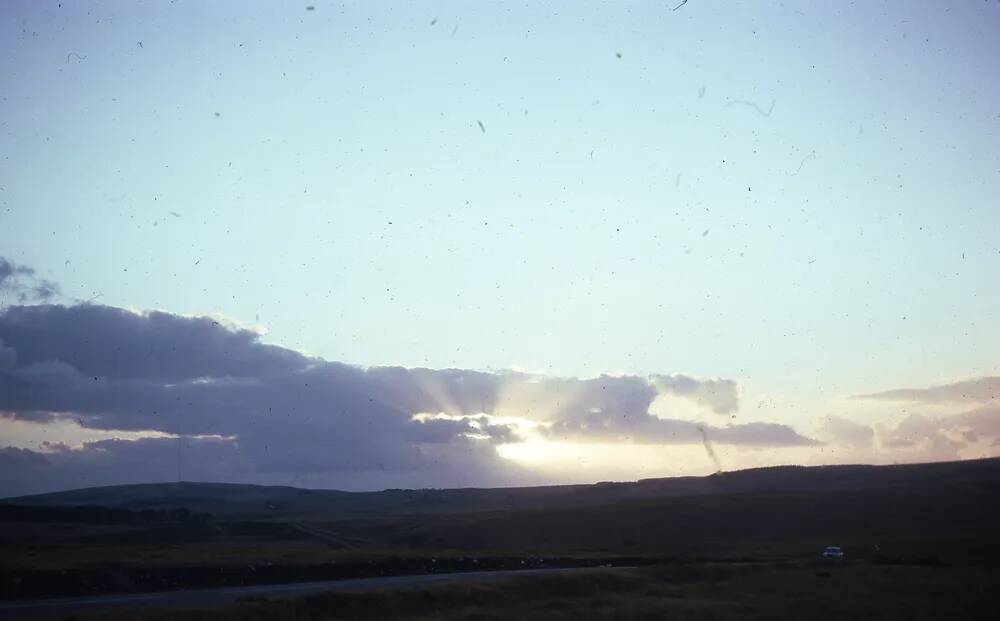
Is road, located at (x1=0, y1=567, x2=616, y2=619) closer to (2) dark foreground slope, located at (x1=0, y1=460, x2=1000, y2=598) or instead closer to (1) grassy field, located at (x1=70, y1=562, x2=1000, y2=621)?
(1) grassy field, located at (x1=70, y1=562, x2=1000, y2=621)

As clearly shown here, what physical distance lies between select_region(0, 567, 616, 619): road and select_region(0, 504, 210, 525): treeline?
9089 centimetres

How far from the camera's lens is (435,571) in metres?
65.9

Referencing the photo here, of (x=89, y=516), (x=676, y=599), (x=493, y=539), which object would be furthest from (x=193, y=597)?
(x=89, y=516)

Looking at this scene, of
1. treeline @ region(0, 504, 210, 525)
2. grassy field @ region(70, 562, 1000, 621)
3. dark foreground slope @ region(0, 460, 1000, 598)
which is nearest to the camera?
grassy field @ region(70, 562, 1000, 621)

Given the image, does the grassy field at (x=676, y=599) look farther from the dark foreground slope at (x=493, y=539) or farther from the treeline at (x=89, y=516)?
the treeline at (x=89, y=516)

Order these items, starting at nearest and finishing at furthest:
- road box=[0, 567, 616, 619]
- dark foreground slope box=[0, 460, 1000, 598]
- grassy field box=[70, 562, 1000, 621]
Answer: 1. road box=[0, 567, 616, 619]
2. grassy field box=[70, 562, 1000, 621]
3. dark foreground slope box=[0, 460, 1000, 598]

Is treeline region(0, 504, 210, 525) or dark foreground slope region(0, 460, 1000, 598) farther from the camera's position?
treeline region(0, 504, 210, 525)

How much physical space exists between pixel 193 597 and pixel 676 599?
2466 cm

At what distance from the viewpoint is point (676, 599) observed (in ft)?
160

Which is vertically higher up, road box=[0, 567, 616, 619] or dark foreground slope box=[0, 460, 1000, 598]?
road box=[0, 567, 616, 619]

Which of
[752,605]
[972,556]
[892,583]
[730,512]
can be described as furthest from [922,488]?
[752,605]

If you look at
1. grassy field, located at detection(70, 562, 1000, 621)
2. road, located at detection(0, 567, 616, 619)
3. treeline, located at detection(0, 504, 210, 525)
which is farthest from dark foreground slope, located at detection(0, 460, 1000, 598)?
grassy field, located at detection(70, 562, 1000, 621)

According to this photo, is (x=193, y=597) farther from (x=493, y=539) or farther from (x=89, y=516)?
(x=89, y=516)

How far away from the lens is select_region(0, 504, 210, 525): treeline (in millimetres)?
139250
